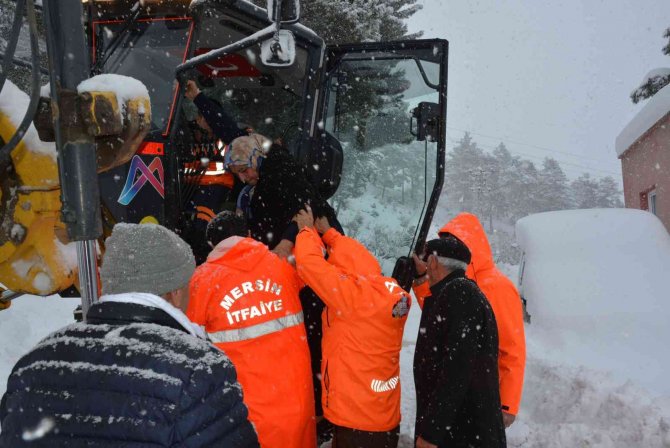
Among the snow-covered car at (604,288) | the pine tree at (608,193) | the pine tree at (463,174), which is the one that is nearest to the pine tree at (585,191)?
the pine tree at (608,193)

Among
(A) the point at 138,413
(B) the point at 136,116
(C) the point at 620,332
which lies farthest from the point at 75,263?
(C) the point at 620,332

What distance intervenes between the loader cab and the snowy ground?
6.69 ft

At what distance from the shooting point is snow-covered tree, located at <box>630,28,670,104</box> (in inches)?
627

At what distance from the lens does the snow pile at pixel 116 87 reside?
185cm

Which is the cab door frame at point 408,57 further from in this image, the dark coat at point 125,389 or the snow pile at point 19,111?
the dark coat at point 125,389

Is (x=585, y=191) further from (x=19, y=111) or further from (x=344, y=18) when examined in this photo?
(x=19, y=111)

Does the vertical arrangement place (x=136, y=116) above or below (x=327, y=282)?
above

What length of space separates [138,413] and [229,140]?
288 cm

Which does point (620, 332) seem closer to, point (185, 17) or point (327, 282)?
point (327, 282)

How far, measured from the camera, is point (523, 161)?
213 ft

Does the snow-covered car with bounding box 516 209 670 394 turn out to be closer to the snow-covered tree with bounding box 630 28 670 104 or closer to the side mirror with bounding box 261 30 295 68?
the side mirror with bounding box 261 30 295 68

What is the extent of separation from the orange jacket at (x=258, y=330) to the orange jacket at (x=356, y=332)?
8.8 inches

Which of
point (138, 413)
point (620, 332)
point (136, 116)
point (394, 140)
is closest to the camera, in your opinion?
point (138, 413)

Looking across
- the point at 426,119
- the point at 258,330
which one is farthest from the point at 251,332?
the point at 426,119
